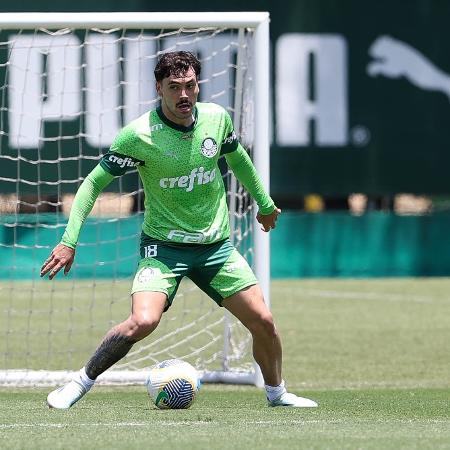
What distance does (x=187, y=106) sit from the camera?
7.38 meters

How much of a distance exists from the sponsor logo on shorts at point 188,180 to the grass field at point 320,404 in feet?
4.27

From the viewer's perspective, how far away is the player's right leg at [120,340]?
7250 millimetres

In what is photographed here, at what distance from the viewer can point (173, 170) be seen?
295 inches

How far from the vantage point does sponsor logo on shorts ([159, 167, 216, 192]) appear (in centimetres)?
748

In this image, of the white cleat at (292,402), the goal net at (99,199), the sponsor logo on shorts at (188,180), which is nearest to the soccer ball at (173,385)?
the white cleat at (292,402)

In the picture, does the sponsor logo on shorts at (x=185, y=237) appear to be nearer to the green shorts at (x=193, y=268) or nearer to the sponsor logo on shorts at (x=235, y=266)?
the green shorts at (x=193, y=268)

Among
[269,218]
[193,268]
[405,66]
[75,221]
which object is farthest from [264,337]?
[405,66]

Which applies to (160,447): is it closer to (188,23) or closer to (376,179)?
(188,23)

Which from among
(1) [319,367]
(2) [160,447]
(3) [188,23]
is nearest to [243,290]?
(2) [160,447]

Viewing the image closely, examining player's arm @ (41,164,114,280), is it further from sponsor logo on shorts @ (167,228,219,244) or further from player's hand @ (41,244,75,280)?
sponsor logo on shorts @ (167,228,219,244)

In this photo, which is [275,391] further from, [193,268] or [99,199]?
[99,199]

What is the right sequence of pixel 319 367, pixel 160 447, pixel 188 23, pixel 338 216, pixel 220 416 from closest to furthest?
pixel 160 447 → pixel 220 416 → pixel 188 23 → pixel 319 367 → pixel 338 216

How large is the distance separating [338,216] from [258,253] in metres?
11.3

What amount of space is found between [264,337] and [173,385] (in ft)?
2.14
